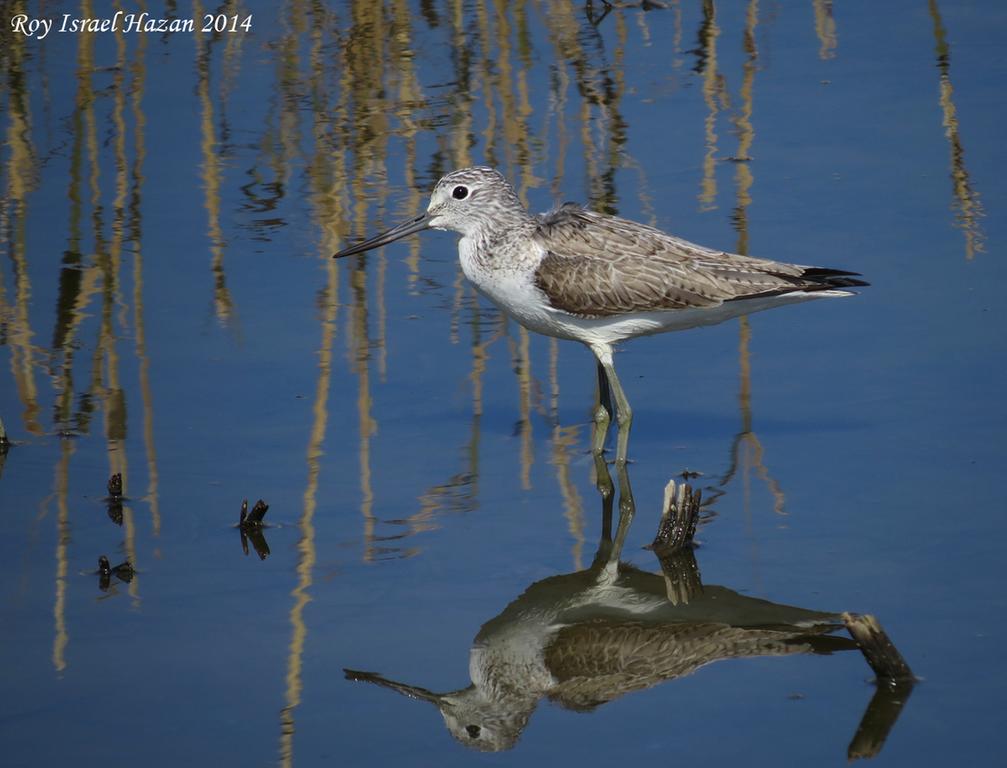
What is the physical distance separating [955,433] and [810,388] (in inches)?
38.5

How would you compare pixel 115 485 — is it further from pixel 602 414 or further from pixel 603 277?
pixel 603 277

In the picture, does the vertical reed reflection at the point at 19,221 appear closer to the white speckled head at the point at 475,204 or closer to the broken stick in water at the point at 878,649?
the white speckled head at the point at 475,204

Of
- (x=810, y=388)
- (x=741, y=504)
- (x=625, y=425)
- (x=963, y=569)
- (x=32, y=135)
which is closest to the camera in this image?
(x=963, y=569)

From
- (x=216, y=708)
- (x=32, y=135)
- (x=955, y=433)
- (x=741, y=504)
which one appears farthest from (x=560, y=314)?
(x=32, y=135)

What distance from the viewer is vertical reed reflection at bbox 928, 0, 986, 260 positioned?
417 inches

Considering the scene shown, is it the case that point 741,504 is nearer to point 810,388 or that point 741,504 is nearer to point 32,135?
point 810,388

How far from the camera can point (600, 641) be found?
22.4 ft

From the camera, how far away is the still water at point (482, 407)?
633 cm

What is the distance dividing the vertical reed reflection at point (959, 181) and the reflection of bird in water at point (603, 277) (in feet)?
8.24

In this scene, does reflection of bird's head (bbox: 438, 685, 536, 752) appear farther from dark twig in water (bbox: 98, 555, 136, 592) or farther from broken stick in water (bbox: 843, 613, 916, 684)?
dark twig in water (bbox: 98, 555, 136, 592)

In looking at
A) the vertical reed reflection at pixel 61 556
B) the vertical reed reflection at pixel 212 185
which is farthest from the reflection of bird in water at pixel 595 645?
the vertical reed reflection at pixel 212 185

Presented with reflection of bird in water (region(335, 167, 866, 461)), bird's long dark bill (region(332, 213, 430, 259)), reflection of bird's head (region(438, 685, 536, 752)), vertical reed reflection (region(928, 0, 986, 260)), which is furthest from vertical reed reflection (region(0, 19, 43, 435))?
vertical reed reflection (region(928, 0, 986, 260))

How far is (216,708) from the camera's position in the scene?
6254 mm

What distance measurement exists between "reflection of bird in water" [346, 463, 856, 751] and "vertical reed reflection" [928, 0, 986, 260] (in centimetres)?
429
